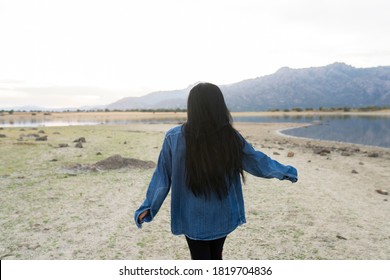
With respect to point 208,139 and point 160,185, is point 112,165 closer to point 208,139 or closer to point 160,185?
point 160,185

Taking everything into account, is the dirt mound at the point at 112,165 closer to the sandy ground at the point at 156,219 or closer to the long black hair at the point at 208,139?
the sandy ground at the point at 156,219

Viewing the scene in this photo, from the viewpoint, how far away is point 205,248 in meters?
3.19

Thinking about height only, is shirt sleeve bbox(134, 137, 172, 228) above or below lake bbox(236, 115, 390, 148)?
above

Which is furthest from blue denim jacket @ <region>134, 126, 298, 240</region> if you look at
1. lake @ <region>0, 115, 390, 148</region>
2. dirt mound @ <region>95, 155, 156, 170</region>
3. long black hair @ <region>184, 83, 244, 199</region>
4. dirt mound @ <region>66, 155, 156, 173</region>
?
lake @ <region>0, 115, 390, 148</region>

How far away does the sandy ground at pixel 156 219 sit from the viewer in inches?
232

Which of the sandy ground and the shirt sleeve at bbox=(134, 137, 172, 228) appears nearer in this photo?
the shirt sleeve at bbox=(134, 137, 172, 228)

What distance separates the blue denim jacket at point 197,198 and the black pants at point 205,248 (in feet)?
0.29

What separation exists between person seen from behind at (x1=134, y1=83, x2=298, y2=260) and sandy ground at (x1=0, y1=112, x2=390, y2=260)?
2838 mm

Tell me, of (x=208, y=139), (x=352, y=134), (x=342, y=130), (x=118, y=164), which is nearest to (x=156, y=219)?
(x=208, y=139)

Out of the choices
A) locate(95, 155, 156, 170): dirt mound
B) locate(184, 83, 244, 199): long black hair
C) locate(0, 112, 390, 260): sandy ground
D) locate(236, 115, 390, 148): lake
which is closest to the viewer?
locate(184, 83, 244, 199): long black hair

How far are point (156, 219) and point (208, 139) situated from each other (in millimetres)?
5248

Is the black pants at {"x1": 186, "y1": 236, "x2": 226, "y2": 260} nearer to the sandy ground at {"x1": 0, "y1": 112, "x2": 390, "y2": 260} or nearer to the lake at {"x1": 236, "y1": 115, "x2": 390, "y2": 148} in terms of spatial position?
the sandy ground at {"x1": 0, "y1": 112, "x2": 390, "y2": 260}

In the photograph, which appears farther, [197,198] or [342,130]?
[342,130]

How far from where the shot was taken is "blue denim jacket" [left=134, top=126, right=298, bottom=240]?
307 centimetres
